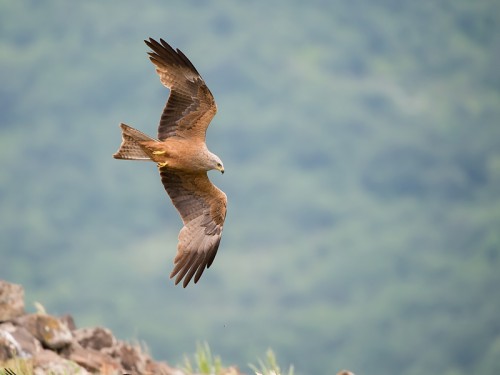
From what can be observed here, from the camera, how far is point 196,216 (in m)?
12.5

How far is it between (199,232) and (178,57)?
211cm

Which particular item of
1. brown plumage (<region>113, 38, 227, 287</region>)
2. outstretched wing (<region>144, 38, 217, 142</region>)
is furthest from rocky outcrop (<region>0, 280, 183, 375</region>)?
outstretched wing (<region>144, 38, 217, 142</region>)

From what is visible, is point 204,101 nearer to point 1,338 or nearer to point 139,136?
point 139,136

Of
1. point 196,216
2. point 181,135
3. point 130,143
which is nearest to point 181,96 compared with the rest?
Answer: point 181,135

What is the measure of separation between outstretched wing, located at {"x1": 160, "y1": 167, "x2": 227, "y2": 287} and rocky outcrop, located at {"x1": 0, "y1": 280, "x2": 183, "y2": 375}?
1.37 meters

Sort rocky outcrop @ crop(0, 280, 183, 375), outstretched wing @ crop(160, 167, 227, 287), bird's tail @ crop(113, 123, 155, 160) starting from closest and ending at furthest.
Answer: rocky outcrop @ crop(0, 280, 183, 375), bird's tail @ crop(113, 123, 155, 160), outstretched wing @ crop(160, 167, 227, 287)

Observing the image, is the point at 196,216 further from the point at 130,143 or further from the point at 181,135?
the point at 130,143

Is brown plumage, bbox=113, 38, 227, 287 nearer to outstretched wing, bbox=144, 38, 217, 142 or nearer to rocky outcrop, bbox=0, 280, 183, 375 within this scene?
outstretched wing, bbox=144, 38, 217, 142

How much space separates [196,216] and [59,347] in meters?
2.22

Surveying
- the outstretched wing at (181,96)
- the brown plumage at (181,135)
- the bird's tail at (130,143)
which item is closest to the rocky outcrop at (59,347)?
the brown plumage at (181,135)

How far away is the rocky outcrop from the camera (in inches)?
450

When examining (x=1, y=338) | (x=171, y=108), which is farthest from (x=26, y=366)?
(x=171, y=108)

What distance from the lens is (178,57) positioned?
11867 mm

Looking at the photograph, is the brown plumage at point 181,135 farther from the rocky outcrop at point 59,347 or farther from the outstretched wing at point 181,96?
the rocky outcrop at point 59,347
